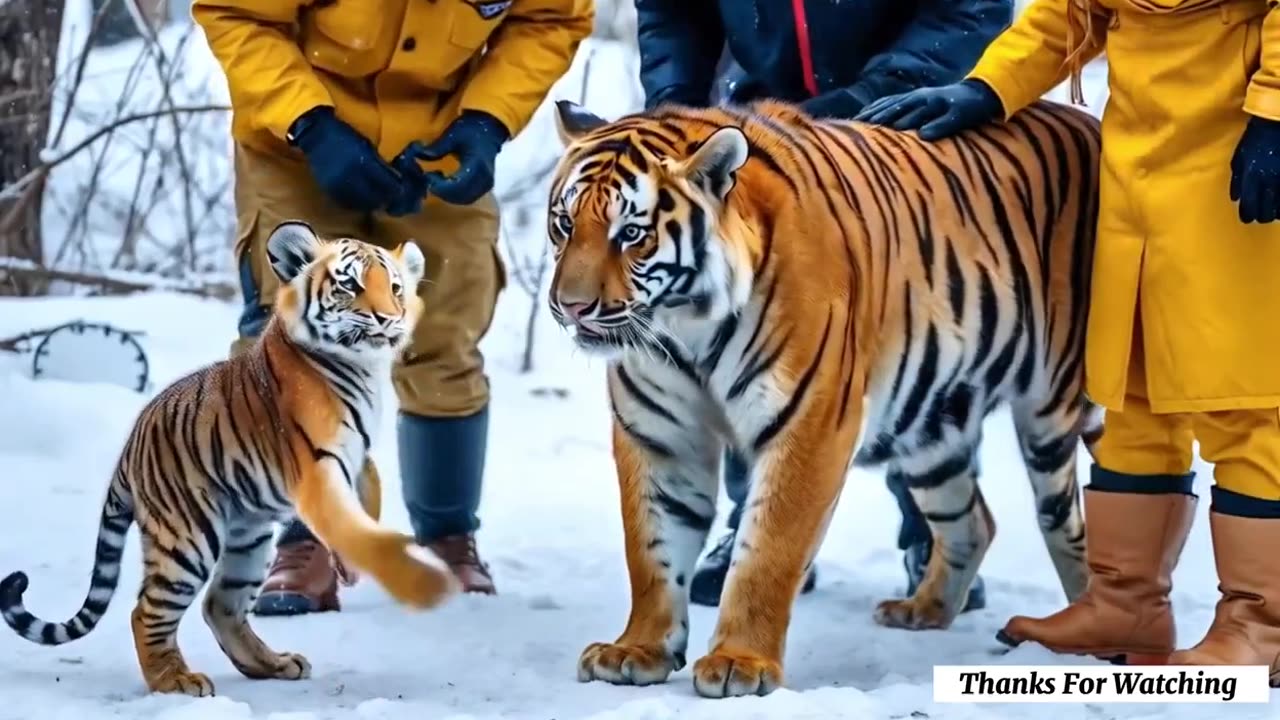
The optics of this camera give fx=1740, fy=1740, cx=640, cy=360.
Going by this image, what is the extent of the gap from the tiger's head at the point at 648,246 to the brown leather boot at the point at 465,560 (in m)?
1.17

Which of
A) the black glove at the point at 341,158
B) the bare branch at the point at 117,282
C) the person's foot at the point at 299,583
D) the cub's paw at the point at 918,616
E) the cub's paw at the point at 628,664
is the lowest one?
the bare branch at the point at 117,282

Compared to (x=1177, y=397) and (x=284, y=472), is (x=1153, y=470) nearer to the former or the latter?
(x=1177, y=397)

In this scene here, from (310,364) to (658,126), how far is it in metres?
0.72

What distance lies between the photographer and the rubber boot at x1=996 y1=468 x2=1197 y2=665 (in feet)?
10.3

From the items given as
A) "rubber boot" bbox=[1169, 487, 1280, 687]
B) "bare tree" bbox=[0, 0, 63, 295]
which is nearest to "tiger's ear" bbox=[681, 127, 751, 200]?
"rubber boot" bbox=[1169, 487, 1280, 687]

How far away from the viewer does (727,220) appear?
2.85 metres

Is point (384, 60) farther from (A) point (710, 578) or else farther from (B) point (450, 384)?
(A) point (710, 578)

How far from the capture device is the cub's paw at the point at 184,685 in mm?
2787

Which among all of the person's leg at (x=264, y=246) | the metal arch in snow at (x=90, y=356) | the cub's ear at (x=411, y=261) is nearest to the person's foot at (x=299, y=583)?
the person's leg at (x=264, y=246)

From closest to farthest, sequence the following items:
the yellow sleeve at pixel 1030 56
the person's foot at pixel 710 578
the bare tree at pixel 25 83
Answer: the yellow sleeve at pixel 1030 56 < the person's foot at pixel 710 578 < the bare tree at pixel 25 83

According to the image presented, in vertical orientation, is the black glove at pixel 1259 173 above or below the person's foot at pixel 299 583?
above

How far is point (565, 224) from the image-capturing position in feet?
9.39

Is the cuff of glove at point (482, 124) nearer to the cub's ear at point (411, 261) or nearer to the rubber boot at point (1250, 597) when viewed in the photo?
the cub's ear at point (411, 261)

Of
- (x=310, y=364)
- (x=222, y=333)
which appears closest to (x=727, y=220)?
(x=310, y=364)
